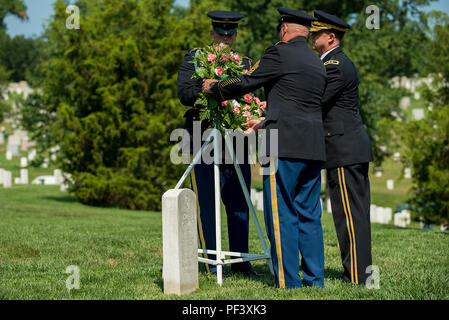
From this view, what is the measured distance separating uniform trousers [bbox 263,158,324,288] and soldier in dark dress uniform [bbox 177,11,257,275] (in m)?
1.01

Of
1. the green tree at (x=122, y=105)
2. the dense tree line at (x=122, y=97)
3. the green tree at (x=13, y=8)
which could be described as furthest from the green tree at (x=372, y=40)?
the green tree at (x=13, y=8)

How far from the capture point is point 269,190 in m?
5.07

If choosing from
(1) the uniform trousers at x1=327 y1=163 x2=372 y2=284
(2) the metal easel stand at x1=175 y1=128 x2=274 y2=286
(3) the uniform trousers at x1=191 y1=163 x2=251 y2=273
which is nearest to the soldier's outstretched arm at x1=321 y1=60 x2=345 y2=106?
(1) the uniform trousers at x1=327 y1=163 x2=372 y2=284

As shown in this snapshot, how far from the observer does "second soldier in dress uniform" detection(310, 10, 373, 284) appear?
5.38 metres

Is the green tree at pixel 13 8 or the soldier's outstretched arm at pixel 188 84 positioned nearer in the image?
the soldier's outstretched arm at pixel 188 84

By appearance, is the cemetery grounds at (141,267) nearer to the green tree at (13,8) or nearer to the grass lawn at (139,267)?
the grass lawn at (139,267)

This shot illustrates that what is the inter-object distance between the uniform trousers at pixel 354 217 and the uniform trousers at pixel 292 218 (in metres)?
0.34

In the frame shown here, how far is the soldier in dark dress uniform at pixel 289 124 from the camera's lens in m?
5.01

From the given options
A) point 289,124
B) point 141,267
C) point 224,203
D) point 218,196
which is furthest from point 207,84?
point 141,267

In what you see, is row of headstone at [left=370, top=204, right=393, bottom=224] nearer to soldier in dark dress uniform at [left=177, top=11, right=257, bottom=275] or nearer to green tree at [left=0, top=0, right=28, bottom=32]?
soldier in dark dress uniform at [left=177, top=11, right=257, bottom=275]

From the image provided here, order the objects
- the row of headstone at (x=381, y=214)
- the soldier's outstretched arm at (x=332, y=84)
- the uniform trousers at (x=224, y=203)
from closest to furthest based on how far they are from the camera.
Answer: the soldier's outstretched arm at (x=332, y=84) < the uniform trousers at (x=224, y=203) < the row of headstone at (x=381, y=214)

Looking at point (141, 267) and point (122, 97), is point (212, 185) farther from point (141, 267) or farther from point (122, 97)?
point (122, 97)

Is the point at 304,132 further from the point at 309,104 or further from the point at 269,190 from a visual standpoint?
the point at 269,190
